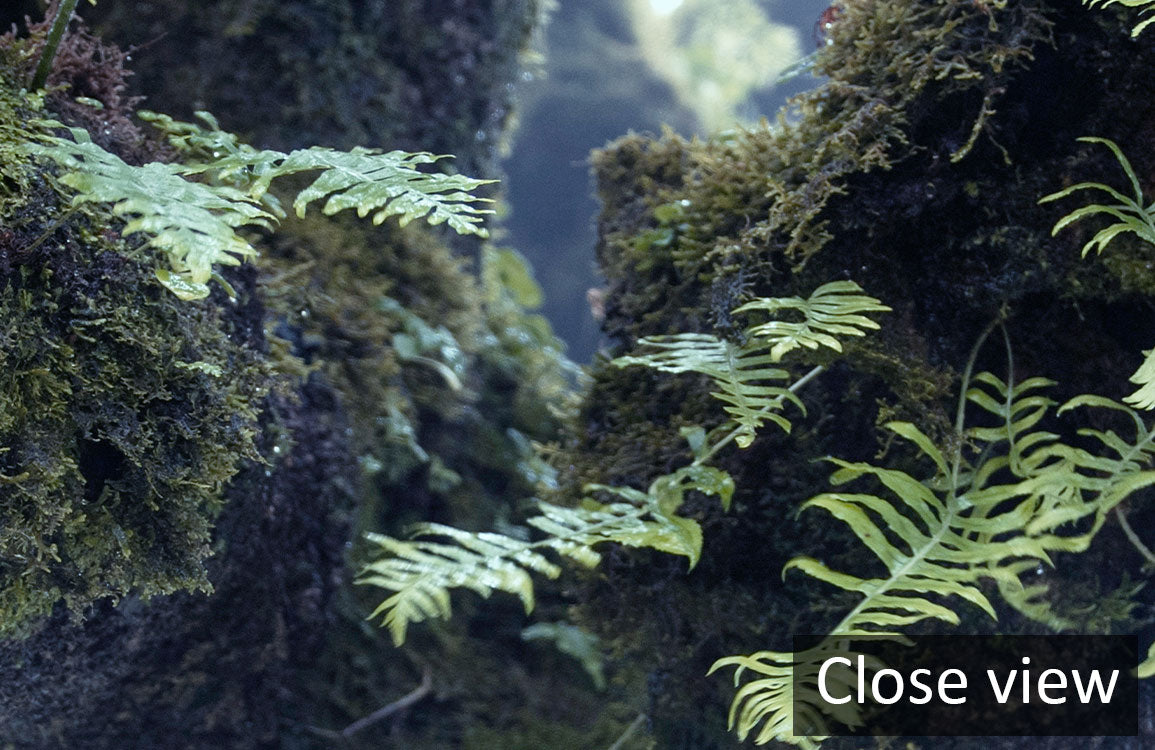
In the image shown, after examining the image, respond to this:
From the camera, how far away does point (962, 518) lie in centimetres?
145

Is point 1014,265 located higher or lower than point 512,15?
lower

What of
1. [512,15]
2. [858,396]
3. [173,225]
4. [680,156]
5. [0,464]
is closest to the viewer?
[173,225]

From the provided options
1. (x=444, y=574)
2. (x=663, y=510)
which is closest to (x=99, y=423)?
(x=444, y=574)

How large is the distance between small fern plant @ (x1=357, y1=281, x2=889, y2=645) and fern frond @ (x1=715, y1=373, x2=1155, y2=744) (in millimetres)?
198

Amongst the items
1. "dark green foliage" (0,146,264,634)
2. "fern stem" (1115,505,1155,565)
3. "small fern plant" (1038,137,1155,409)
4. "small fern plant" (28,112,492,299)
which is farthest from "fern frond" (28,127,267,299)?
"fern stem" (1115,505,1155,565)

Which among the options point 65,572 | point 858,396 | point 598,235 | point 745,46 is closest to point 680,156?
point 598,235

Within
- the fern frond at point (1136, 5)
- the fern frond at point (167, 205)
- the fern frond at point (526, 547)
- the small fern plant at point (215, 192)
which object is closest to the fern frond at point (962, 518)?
the fern frond at point (526, 547)

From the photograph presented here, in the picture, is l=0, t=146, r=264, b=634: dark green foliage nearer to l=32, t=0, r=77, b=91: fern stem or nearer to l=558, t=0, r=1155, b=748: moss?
l=32, t=0, r=77, b=91: fern stem

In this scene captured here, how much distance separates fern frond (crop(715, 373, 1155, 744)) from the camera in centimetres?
130

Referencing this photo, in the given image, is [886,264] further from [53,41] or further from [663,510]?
[53,41]

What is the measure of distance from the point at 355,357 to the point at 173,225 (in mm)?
1507

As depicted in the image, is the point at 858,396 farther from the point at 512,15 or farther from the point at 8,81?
the point at 512,15

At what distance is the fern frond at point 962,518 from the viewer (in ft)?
4.27

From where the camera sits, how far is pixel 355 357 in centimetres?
254
